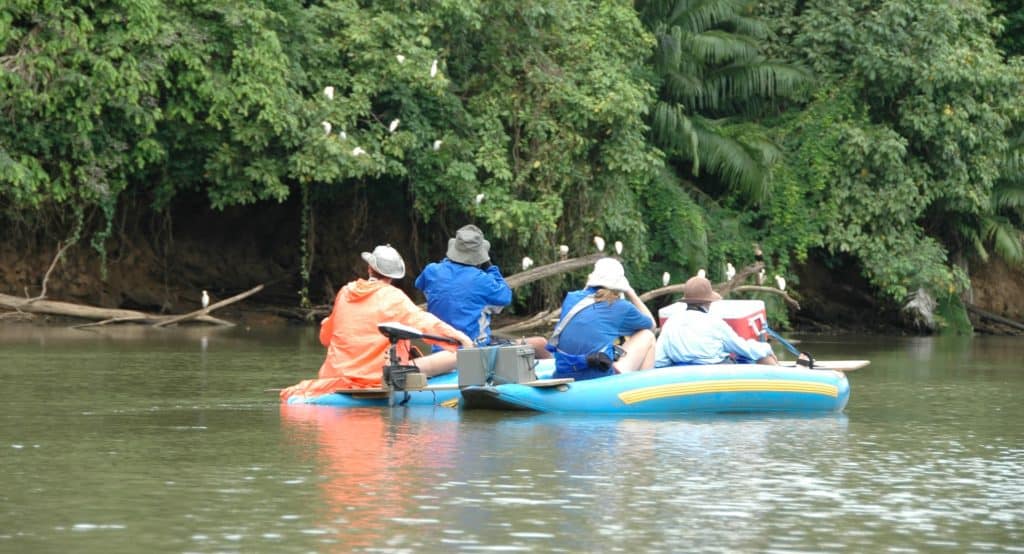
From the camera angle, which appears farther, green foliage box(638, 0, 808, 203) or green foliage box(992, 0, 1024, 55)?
green foliage box(992, 0, 1024, 55)

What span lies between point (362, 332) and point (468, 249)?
1174 mm

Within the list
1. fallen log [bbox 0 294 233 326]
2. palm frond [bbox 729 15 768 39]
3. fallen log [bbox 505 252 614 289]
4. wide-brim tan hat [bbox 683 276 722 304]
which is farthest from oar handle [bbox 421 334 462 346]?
palm frond [bbox 729 15 768 39]

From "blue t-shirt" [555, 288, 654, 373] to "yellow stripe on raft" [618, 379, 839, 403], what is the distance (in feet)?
1.52

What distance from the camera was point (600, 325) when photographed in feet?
41.8

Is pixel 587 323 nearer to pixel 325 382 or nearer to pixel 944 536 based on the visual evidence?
pixel 325 382

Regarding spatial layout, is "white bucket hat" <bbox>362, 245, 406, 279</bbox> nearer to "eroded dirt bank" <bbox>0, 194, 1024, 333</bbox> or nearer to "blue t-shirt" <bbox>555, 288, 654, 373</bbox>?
"blue t-shirt" <bbox>555, 288, 654, 373</bbox>

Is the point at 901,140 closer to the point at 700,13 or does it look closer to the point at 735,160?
the point at 735,160

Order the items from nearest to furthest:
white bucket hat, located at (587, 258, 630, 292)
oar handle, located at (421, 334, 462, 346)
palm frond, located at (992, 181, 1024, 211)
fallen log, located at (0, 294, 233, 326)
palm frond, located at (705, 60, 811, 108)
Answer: white bucket hat, located at (587, 258, 630, 292) → oar handle, located at (421, 334, 462, 346) → fallen log, located at (0, 294, 233, 326) → palm frond, located at (705, 60, 811, 108) → palm frond, located at (992, 181, 1024, 211)

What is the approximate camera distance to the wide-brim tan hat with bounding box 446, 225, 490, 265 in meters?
Result: 13.8

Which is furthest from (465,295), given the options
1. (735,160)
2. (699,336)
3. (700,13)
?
(700,13)

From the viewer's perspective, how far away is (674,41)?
2847 centimetres

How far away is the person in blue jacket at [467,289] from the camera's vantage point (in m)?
13.6

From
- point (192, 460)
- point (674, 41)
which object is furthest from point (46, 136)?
point (192, 460)

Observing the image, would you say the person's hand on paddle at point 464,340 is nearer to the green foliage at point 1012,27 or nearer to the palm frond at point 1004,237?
the palm frond at point 1004,237
